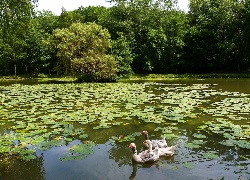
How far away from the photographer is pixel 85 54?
97.0 ft

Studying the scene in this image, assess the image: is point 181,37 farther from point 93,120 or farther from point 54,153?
point 54,153

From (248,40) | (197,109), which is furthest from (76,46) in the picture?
(248,40)

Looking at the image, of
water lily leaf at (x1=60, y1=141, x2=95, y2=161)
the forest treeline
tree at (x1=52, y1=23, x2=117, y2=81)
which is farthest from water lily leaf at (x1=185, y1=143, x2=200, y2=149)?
the forest treeline

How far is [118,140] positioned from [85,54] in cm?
2178

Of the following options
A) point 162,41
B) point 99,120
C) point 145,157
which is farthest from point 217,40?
point 145,157

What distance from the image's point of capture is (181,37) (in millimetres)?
46438

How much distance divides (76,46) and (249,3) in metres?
28.4

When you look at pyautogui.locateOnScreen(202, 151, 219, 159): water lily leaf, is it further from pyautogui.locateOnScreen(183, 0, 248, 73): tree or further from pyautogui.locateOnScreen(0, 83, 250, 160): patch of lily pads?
pyautogui.locateOnScreen(183, 0, 248, 73): tree

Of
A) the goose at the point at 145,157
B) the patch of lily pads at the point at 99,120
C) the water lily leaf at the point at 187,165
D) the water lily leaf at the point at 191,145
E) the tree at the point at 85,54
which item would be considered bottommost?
the water lily leaf at the point at 187,165

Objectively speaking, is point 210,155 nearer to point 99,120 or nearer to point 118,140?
point 118,140

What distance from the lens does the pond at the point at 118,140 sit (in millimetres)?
6570

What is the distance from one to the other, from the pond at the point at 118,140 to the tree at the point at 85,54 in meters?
15.0

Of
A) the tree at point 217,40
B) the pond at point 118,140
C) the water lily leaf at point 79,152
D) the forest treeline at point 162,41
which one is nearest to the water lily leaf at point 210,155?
the pond at point 118,140

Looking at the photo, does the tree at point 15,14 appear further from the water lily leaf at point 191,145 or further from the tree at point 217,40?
the tree at point 217,40
